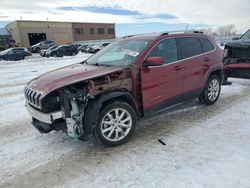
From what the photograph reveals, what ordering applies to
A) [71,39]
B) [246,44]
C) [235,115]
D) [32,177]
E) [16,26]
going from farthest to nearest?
[71,39] < [16,26] < [246,44] < [235,115] < [32,177]

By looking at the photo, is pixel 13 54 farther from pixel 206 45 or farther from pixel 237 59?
pixel 206 45

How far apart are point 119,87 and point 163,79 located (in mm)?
979

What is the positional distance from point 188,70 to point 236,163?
2.18m

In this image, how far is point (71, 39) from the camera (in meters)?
62.2

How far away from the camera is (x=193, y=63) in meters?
4.95

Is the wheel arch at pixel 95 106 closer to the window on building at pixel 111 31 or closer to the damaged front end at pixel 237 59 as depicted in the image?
the damaged front end at pixel 237 59

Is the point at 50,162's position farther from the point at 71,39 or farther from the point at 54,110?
the point at 71,39

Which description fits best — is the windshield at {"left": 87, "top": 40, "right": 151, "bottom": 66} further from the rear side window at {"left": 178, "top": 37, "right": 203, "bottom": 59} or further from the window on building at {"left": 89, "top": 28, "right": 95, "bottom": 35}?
the window on building at {"left": 89, "top": 28, "right": 95, "bottom": 35}

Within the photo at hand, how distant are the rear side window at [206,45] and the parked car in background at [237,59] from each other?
225cm

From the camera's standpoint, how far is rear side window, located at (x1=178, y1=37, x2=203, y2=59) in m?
4.83

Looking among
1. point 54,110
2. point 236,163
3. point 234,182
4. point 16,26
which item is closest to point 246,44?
point 236,163

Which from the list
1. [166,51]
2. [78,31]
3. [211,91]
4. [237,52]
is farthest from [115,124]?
[78,31]

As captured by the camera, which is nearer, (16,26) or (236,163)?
(236,163)

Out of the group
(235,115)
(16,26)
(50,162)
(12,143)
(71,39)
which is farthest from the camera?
(71,39)
